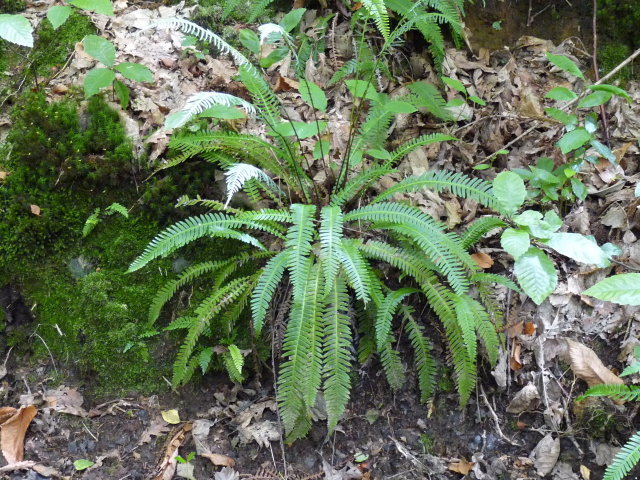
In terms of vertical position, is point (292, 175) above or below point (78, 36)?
below

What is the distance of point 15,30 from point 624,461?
386 centimetres

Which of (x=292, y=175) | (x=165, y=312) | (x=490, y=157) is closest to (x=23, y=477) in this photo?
(x=165, y=312)

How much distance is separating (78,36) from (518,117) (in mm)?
3519

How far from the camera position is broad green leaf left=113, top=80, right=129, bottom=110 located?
3.62m

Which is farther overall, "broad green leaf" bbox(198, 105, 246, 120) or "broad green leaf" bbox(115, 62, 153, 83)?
"broad green leaf" bbox(115, 62, 153, 83)

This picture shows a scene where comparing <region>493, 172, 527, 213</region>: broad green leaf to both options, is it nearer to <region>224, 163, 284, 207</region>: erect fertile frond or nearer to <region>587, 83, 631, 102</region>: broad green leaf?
<region>587, 83, 631, 102</region>: broad green leaf

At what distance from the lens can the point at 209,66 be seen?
418 centimetres

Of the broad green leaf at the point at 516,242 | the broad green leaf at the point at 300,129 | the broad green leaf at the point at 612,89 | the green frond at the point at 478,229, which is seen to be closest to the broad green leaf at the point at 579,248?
the broad green leaf at the point at 516,242

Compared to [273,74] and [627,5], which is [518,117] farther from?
[273,74]

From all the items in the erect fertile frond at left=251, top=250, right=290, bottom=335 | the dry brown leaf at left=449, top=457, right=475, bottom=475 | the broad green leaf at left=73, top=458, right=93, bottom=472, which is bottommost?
the dry brown leaf at left=449, top=457, right=475, bottom=475

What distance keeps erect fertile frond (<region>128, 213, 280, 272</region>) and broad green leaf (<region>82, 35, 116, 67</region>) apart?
129cm

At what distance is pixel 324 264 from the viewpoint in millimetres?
2775

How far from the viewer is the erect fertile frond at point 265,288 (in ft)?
9.41

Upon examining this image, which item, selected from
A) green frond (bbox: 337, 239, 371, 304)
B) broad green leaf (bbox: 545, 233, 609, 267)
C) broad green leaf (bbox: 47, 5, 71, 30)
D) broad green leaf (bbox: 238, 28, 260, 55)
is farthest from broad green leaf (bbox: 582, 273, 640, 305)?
broad green leaf (bbox: 47, 5, 71, 30)
